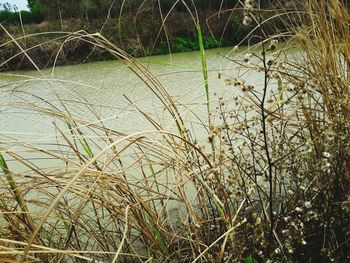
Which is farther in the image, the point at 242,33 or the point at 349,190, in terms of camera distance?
the point at 242,33

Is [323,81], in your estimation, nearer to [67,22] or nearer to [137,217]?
[137,217]

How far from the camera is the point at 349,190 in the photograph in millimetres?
705

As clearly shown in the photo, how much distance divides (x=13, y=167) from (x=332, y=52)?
1.03 meters

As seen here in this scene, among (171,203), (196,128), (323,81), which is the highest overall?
(323,81)

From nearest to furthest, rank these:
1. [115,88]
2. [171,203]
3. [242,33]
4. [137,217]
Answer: [137,217]
[171,203]
[115,88]
[242,33]

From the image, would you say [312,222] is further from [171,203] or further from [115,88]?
[115,88]

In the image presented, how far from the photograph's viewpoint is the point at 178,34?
7.62 meters

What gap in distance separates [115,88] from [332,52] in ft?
5.84

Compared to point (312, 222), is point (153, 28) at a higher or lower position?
higher

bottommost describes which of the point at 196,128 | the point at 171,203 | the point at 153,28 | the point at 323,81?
the point at 171,203

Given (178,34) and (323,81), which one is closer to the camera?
(323,81)

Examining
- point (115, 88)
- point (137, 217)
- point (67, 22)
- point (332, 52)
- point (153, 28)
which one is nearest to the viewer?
point (137, 217)

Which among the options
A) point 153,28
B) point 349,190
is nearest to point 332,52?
point 349,190

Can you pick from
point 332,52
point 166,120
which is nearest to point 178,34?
A: point 166,120
